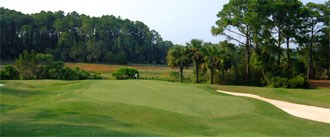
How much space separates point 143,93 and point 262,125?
467 inches

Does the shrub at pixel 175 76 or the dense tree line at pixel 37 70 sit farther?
the shrub at pixel 175 76

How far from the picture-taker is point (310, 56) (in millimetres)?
50094

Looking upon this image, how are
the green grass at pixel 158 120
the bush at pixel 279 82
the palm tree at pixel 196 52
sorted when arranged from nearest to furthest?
the green grass at pixel 158 120
the bush at pixel 279 82
the palm tree at pixel 196 52

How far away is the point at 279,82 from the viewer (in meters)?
45.7

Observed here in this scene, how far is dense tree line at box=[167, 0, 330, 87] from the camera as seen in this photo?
47.7m

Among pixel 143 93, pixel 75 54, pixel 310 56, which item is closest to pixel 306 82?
pixel 310 56

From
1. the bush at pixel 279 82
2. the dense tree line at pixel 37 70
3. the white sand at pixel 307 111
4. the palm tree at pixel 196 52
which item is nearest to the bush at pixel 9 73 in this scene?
the dense tree line at pixel 37 70

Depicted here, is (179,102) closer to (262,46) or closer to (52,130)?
(52,130)

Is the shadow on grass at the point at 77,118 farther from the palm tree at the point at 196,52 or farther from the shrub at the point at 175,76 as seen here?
the shrub at the point at 175,76

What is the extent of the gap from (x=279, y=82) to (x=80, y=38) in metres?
75.6

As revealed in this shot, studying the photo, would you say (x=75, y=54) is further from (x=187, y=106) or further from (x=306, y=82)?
(x=187, y=106)

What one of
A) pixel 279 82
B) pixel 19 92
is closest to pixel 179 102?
pixel 19 92

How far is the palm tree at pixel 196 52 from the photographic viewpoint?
162 ft

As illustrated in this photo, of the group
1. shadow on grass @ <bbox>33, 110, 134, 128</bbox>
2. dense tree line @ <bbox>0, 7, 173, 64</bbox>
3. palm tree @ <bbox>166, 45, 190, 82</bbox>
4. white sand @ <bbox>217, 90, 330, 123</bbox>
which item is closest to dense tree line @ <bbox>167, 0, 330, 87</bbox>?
palm tree @ <bbox>166, 45, 190, 82</bbox>
